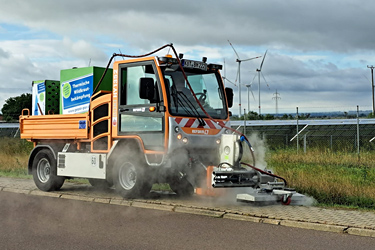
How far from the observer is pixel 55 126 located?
13766 mm

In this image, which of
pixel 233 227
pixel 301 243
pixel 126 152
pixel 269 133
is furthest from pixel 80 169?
pixel 269 133

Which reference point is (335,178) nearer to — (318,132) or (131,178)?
(131,178)

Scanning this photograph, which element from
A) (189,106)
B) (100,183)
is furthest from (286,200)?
(100,183)

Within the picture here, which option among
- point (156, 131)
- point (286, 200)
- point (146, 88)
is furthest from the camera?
point (156, 131)

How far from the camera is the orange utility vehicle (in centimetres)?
1122

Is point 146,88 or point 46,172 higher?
point 146,88

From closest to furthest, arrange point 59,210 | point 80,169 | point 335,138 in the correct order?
point 59,210
point 80,169
point 335,138

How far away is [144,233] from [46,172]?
6.89m

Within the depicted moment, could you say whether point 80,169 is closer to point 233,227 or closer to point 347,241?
point 233,227

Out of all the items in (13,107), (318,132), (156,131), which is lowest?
(156,131)

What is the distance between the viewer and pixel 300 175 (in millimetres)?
14227

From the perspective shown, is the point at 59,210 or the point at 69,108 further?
the point at 69,108

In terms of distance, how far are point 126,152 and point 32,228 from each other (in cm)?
371

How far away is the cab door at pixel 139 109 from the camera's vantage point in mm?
11266
